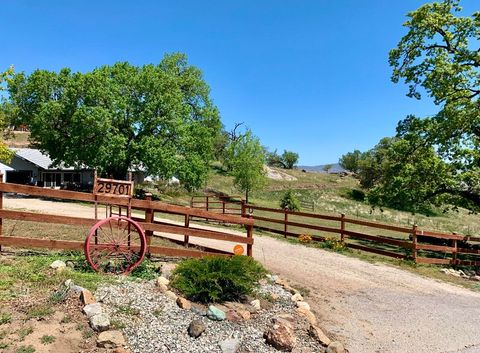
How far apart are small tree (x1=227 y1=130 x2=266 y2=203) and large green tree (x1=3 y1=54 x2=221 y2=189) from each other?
7302 millimetres

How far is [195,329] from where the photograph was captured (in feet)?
16.8

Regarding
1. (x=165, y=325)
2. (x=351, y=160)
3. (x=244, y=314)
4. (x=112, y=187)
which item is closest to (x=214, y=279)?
(x=244, y=314)

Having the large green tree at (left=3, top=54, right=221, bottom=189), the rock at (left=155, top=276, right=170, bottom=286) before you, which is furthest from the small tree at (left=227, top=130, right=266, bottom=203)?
the rock at (left=155, top=276, right=170, bottom=286)

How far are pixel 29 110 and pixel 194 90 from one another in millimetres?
16038

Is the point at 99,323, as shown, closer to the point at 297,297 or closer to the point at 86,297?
the point at 86,297

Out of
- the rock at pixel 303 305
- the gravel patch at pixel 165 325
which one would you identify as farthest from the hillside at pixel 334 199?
the gravel patch at pixel 165 325

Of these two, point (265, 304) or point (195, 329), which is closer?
point (195, 329)

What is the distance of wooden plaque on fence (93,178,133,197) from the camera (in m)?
7.21

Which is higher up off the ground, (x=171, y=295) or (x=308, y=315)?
(x=171, y=295)

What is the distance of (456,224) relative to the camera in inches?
1630

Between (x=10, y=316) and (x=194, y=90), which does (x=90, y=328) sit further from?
(x=194, y=90)

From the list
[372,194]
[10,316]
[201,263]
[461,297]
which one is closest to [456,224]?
[372,194]

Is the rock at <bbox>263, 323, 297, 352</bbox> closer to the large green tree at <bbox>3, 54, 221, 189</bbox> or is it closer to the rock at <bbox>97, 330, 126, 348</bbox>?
the rock at <bbox>97, 330, 126, 348</bbox>

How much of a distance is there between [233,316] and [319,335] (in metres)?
1.28
